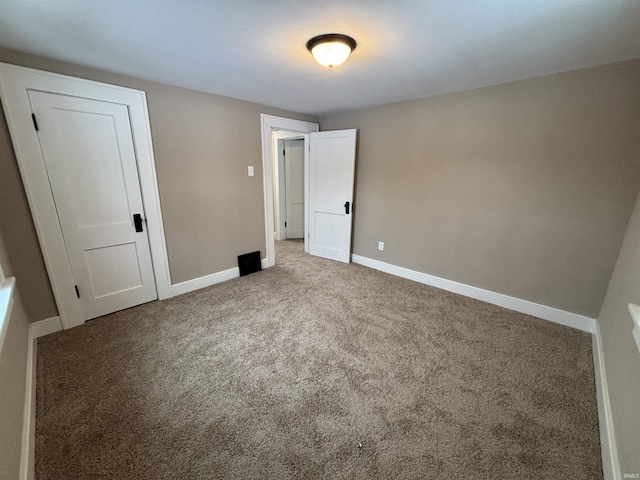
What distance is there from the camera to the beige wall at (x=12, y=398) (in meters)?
0.99

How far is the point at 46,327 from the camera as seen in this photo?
86.8 inches

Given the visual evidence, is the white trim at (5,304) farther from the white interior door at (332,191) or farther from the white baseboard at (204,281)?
the white interior door at (332,191)

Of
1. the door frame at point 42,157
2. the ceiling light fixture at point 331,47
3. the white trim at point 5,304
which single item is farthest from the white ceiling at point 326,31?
the white trim at point 5,304

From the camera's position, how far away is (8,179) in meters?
1.93

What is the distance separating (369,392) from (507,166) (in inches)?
99.6

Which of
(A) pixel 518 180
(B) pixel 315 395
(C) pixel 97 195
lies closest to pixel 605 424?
(B) pixel 315 395

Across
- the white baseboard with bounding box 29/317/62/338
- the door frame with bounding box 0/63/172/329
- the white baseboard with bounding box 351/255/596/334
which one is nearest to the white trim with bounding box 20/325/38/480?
the white baseboard with bounding box 29/317/62/338

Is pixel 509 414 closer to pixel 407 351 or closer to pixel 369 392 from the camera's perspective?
pixel 407 351

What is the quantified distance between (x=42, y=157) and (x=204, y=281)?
1.83 metres

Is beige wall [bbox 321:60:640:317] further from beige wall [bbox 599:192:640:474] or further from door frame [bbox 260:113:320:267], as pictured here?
door frame [bbox 260:113:320:267]

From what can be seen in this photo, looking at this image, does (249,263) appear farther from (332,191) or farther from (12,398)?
(12,398)

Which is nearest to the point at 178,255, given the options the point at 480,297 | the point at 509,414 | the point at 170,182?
the point at 170,182

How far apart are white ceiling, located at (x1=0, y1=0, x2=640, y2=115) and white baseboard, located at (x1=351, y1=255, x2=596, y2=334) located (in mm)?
2158

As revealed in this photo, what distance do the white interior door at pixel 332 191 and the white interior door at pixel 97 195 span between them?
2.41 metres
